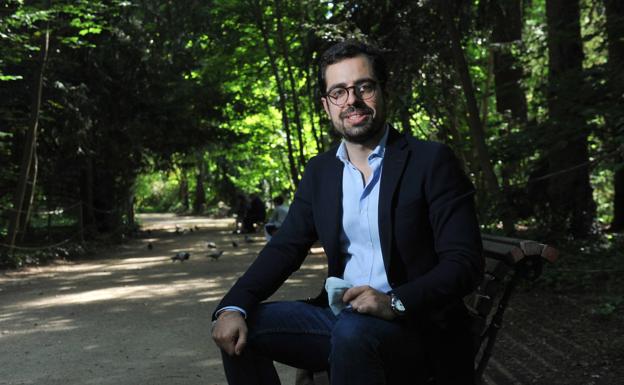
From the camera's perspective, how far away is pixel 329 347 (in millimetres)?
2863

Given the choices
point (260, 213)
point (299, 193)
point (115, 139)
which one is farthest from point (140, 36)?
point (299, 193)

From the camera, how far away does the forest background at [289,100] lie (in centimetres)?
887

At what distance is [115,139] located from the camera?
2570cm

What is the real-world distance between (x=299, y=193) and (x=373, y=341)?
0.88 metres

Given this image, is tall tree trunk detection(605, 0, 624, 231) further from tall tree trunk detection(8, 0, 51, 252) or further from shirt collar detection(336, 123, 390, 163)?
tall tree trunk detection(8, 0, 51, 252)

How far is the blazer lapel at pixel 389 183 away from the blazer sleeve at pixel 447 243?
0.37 ft

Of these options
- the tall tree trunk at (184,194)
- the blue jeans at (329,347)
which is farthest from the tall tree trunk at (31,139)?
the tall tree trunk at (184,194)

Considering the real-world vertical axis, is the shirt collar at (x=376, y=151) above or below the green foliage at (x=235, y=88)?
below

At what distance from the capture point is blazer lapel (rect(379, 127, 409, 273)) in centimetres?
282

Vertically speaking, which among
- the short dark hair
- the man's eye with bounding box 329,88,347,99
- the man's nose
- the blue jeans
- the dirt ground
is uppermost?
the short dark hair

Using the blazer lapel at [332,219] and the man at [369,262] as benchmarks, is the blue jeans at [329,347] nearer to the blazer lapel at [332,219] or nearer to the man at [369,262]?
the man at [369,262]

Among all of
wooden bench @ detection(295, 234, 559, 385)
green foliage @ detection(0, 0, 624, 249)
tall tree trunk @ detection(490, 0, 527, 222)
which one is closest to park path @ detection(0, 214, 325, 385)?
wooden bench @ detection(295, 234, 559, 385)

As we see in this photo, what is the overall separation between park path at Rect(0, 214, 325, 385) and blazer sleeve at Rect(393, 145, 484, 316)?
300 cm

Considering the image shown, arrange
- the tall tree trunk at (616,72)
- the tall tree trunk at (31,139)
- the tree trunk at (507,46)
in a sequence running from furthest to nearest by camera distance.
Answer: the tall tree trunk at (31,139), the tree trunk at (507,46), the tall tree trunk at (616,72)
